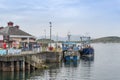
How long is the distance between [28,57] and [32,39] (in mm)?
28653

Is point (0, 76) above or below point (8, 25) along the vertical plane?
below

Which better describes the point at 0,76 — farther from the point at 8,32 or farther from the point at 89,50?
the point at 89,50

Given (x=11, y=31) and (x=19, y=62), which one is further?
(x=11, y=31)

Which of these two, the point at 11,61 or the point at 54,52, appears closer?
the point at 11,61

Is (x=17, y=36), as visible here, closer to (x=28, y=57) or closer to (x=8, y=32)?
(x=8, y=32)

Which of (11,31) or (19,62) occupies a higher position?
(11,31)

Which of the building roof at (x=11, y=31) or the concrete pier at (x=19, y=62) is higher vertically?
the building roof at (x=11, y=31)

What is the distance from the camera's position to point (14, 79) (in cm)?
6181

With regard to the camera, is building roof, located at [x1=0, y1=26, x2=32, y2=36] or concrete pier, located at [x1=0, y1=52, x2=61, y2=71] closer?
concrete pier, located at [x1=0, y1=52, x2=61, y2=71]

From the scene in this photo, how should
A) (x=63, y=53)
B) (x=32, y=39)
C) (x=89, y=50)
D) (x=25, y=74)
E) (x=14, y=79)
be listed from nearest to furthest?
1. (x=14, y=79)
2. (x=25, y=74)
3. (x=32, y=39)
4. (x=63, y=53)
5. (x=89, y=50)

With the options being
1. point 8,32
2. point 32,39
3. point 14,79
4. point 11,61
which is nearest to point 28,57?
point 11,61

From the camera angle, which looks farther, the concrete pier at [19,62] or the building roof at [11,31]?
the building roof at [11,31]

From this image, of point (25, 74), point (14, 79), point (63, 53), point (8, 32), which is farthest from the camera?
point (63, 53)

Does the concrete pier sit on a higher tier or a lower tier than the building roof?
lower
